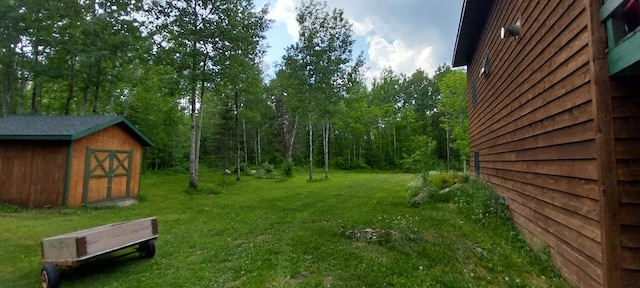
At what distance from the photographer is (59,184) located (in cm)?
852

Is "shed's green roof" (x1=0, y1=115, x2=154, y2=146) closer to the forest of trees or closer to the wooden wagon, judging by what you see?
the forest of trees

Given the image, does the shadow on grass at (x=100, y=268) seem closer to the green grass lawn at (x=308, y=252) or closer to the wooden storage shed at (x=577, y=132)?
the green grass lawn at (x=308, y=252)

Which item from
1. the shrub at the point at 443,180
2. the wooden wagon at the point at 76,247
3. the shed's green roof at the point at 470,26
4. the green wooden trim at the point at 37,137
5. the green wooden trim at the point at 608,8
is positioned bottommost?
the wooden wagon at the point at 76,247

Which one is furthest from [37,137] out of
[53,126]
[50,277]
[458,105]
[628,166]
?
[458,105]

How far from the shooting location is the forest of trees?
1304cm

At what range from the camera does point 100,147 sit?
9570mm

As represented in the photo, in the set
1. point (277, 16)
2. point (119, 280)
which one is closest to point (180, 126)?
point (277, 16)

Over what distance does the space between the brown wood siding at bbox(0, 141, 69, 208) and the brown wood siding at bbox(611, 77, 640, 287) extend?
1118cm

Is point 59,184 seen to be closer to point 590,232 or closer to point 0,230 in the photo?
point 0,230

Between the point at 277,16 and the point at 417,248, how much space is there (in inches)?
564

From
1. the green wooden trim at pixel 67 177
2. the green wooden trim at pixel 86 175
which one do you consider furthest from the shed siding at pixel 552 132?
the green wooden trim at pixel 86 175

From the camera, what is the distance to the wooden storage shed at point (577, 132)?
7.84 ft

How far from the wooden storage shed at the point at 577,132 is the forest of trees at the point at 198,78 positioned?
5.42 meters

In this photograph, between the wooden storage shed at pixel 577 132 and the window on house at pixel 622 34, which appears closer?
the window on house at pixel 622 34
